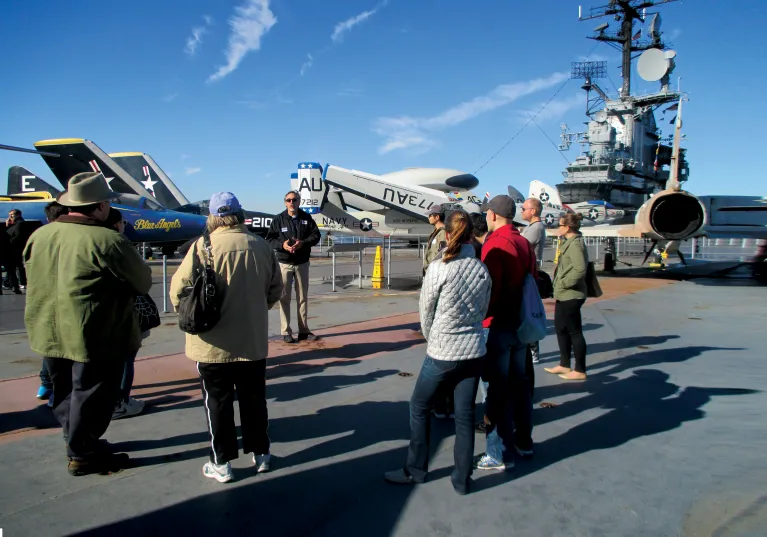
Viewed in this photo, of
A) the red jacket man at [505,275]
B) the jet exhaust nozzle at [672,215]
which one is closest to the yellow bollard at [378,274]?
the jet exhaust nozzle at [672,215]

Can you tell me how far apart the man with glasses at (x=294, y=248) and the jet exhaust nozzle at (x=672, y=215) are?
36.6 feet

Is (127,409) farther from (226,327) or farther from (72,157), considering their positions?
(72,157)

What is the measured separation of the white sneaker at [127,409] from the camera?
3.64 m

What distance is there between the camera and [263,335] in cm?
285

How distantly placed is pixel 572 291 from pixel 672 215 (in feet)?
36.9

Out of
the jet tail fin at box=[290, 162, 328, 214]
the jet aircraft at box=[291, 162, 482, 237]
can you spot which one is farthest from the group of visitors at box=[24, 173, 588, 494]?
the jet tail fin at box=[290, 162, 328, 214]

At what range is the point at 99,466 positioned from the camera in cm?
278

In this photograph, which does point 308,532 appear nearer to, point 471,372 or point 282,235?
point 471,372

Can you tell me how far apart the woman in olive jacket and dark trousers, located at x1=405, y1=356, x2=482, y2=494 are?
236 centimetres

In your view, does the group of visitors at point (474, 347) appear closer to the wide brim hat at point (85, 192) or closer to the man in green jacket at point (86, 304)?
the man in green jacket at point (86, 304)

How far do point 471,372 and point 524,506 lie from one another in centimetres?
75

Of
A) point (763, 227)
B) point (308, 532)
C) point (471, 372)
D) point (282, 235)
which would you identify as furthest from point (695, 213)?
point (308, 532)

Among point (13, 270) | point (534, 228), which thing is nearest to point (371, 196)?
point (13, 270)

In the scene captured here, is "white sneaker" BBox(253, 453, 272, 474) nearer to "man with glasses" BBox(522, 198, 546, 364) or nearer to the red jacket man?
the red jacket man
